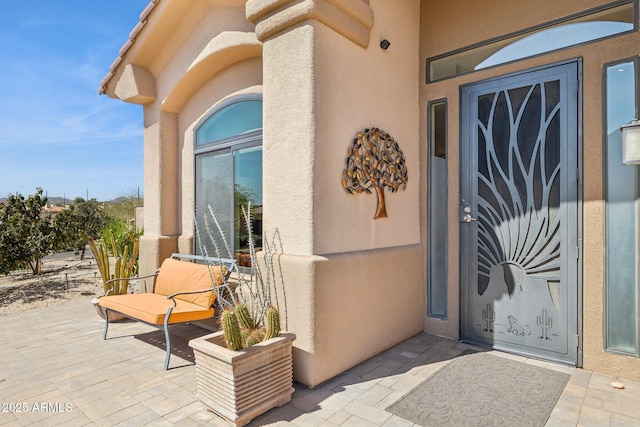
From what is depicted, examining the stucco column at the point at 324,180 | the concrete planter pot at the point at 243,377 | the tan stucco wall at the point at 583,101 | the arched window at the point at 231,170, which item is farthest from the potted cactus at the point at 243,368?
the tan stucco wall at the point at 583,101

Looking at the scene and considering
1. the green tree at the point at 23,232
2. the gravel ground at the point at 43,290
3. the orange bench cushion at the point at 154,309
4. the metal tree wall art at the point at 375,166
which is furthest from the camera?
the green tree at the point at 23,232

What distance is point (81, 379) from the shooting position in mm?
3748

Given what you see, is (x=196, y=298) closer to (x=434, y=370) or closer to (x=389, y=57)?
(x=434, y=370)

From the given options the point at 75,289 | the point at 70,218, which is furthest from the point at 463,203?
the point at 70,218

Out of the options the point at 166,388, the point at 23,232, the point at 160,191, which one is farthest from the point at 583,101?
the point at 23,232

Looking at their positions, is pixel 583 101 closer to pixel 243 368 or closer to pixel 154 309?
pixel 243 368

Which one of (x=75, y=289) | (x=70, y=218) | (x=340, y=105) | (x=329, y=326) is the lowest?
(x=75, y=289)

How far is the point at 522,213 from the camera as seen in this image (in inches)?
173

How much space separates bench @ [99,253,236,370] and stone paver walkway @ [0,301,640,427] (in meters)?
0.47

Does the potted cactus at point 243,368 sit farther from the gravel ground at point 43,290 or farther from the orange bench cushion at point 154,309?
the gravel ground at point 43,290

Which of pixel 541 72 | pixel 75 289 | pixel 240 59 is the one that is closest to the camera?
pixel 541 72

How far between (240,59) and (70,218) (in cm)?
960

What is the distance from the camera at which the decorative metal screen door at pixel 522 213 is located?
402cm

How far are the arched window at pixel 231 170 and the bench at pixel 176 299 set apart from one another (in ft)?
1.29
